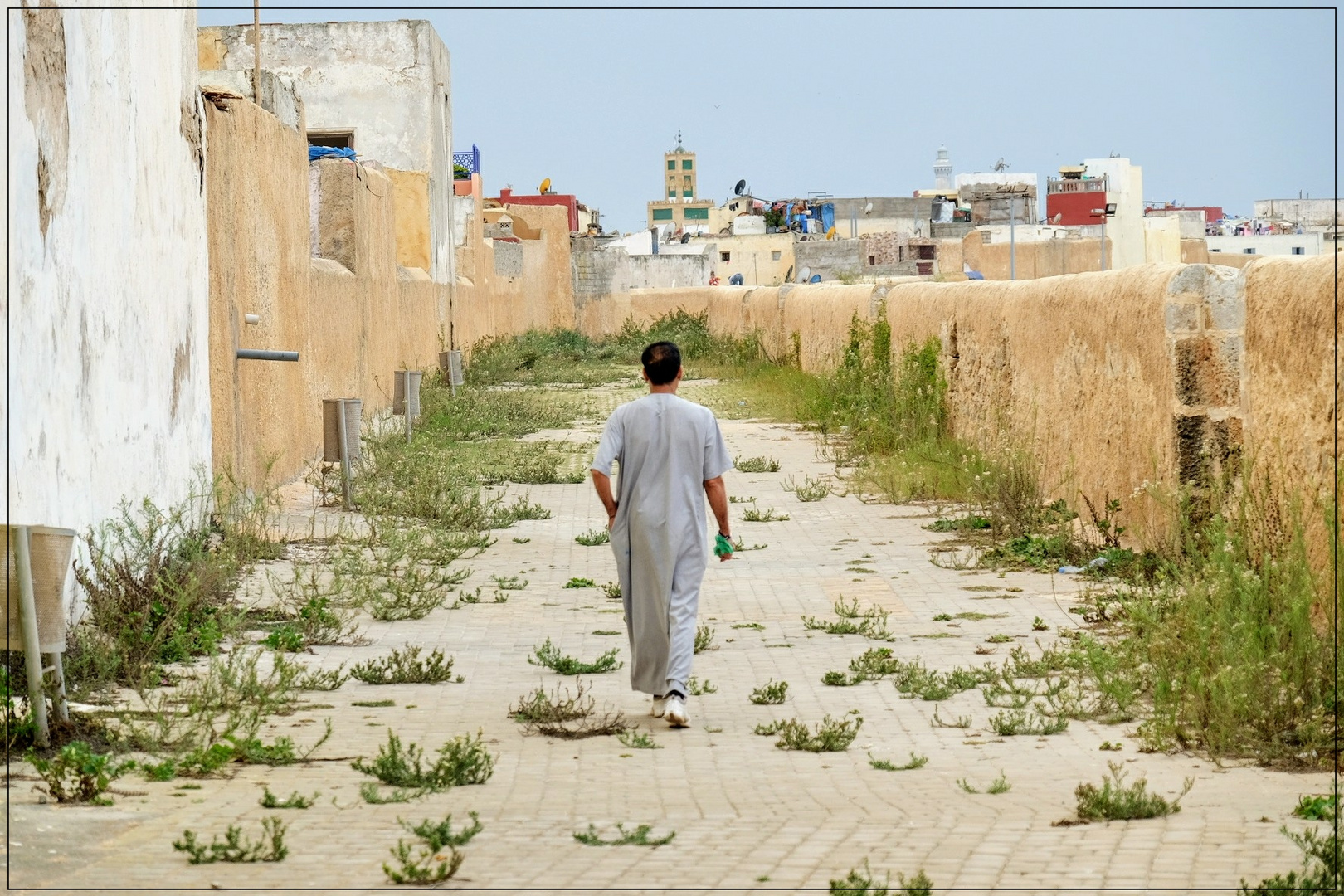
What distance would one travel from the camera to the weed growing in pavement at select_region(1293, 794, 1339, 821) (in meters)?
4.48

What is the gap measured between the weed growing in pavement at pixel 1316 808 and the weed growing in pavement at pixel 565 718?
2.33 meters

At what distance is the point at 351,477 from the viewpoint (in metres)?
12.5

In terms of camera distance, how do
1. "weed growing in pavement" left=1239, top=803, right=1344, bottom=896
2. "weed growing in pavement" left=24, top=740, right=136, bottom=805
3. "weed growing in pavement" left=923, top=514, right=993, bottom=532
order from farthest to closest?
"weed growing in pavement" left=923, top=514, right=993, bottom=532 → "weed growing in pavement" left=24, top=740, right=136, bottom=805 → "weed growing in pavement" left=1239, top=803, right=1344, bottom=896

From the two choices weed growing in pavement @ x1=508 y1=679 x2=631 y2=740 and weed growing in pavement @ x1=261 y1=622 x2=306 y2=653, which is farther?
weed growing in pavement @ x1=261 y1=622 x2=306 y2=653

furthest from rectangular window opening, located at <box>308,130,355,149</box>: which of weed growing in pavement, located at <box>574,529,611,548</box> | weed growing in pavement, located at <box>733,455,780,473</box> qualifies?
weed growing in pavement, located at <box>574,529,611,548</box>

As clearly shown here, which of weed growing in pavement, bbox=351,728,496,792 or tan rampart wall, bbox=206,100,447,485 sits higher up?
tan rampart wall, bbox=206,100,447,485

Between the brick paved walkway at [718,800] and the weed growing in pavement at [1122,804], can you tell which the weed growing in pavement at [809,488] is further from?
the weed growing in pavement at [1122,804]

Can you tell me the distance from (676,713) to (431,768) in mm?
1117

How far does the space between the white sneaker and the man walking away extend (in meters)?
0.06

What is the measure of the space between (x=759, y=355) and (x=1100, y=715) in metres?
22.1

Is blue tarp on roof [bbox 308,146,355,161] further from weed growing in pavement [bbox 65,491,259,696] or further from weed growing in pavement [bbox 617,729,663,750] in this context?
weed growing in pavement [bbox 617,729,663,750]

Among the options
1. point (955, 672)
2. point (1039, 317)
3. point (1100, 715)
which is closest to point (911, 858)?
point (1100, 715)

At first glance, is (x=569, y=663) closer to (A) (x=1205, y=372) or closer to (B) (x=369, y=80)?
(A) (x=1205, y=372)

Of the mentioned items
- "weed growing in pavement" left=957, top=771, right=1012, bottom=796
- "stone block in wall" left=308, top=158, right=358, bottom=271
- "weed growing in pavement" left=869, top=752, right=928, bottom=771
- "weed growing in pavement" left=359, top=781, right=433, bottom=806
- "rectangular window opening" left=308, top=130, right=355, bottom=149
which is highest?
"rectangular window opening" left=308, top=130, right=355, bottom=149
